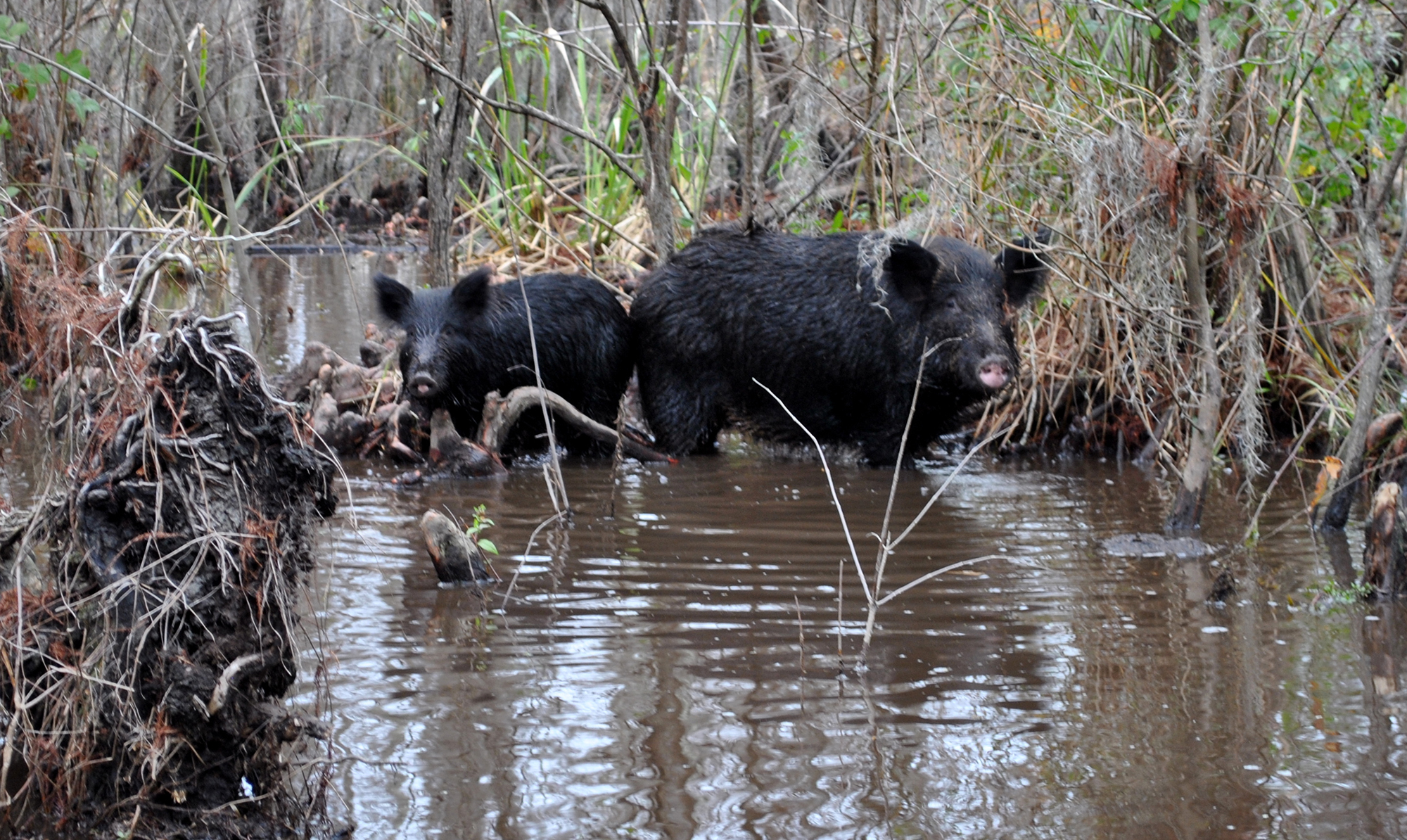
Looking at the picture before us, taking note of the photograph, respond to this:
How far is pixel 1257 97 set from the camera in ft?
21.5

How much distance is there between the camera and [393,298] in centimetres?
752

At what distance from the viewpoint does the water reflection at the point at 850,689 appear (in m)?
3.27

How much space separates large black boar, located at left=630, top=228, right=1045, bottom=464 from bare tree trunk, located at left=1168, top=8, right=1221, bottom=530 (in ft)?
4.47

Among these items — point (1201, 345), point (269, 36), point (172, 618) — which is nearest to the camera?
point (172, 618)

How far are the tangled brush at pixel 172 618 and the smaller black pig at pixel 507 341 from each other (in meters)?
4.01

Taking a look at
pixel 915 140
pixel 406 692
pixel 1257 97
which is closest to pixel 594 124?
pixel 915 140

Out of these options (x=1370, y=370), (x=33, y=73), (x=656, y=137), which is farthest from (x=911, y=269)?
(x=33, y=73)

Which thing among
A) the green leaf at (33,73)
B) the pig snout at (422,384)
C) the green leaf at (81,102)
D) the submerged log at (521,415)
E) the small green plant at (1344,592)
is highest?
the green leaf at (33,73)

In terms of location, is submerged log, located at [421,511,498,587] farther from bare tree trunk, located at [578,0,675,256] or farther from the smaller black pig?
bare tree trunk, located at [578,0,675,256]

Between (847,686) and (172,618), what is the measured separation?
6.22 ft

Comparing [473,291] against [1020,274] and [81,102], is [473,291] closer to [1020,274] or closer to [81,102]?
[81,102]

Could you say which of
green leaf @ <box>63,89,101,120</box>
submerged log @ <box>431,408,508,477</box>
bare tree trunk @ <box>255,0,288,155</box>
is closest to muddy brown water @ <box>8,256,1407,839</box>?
submerged log @ <box>431,408,508,477</box>

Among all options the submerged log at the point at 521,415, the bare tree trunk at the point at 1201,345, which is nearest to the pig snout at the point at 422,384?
the submerged log at the point at 521,415

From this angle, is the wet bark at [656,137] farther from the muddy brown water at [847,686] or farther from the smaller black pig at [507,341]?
the muddy brown water at [847,686]
